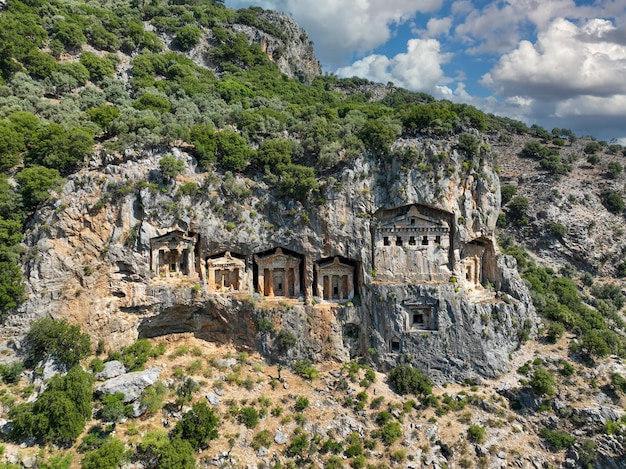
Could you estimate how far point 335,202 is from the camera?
31328 millimetres

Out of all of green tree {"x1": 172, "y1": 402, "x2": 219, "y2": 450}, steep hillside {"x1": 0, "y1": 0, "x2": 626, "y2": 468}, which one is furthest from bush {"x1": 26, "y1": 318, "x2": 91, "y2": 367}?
green tree {"x1": 172, "y1": 402, "x2": 219, "y2": 450}

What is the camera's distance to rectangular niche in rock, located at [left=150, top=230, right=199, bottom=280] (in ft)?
99.2

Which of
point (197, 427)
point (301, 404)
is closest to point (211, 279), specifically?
point (197, 427)

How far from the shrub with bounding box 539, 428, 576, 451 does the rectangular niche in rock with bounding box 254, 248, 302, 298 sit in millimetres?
19691

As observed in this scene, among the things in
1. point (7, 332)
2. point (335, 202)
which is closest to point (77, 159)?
point (7, 332)

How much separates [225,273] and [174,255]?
4.18 metres

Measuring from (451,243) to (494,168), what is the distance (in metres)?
8.00

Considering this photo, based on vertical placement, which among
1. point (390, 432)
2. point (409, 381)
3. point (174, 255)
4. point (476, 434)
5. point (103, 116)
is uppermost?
point (103, 116)

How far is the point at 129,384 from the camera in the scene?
84.5 feet

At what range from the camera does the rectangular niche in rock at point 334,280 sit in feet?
105

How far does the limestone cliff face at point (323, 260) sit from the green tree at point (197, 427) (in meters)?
7.23

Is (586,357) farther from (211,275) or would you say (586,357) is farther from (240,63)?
(240,63)

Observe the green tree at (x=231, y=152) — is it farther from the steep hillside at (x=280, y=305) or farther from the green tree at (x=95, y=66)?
the green tree at (x=95, y=66)

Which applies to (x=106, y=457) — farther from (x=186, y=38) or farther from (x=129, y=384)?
(x=186, y=38)
